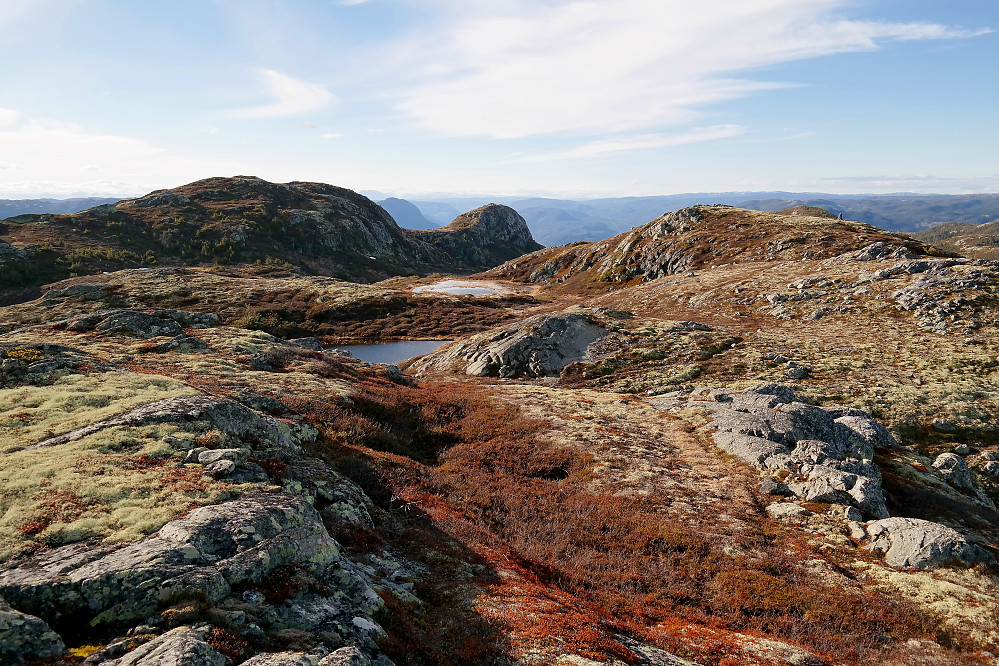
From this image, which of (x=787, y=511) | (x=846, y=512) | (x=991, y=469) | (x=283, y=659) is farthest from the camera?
(x=991, y=469)

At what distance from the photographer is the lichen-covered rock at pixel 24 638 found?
776 centimetres

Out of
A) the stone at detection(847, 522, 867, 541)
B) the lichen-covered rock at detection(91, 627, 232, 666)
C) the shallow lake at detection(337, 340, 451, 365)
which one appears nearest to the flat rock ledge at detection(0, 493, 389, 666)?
the lichen-covered rock at detection(91, 627, 232, 666)

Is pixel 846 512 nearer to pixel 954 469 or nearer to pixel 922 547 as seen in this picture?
pixel 922 547

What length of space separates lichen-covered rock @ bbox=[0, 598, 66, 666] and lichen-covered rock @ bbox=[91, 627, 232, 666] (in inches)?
41.2

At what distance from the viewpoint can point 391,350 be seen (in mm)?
84625

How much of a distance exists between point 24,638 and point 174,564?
2.67 meters

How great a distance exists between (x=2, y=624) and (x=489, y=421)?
27.5 metres

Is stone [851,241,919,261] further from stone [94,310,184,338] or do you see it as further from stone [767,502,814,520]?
stone [94,310,184,338]

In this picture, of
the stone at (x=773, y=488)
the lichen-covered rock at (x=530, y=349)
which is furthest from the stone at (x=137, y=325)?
the stone at (x=773, y=488)

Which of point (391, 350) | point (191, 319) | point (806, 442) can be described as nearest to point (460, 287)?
point (391, 350)

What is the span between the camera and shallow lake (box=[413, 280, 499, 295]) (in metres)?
133

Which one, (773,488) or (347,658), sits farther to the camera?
(773,488)

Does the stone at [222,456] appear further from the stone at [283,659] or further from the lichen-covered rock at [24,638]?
the stone at [283,659]

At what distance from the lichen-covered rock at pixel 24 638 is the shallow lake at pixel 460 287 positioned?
4723 inches
